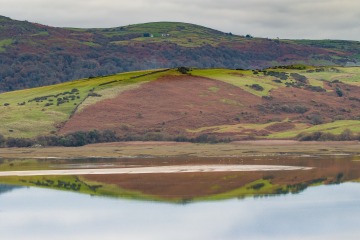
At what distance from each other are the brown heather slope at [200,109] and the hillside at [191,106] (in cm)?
9

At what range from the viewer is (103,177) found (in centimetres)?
5778

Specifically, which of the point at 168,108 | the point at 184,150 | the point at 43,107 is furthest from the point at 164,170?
the point at 43,107

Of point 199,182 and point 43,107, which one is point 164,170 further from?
point 43,107

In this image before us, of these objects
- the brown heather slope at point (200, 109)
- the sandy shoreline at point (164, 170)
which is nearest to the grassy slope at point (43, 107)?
the brown heather slope at point (200, 109)

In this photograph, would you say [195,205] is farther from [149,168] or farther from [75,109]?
[75,109]

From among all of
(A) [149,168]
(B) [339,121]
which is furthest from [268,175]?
(B) [339,121]

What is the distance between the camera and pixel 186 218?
39062 millimetres

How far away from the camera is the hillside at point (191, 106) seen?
9575cm

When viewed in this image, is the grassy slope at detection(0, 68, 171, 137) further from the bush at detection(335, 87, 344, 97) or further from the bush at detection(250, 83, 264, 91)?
the bush at detection(335, 87, 344, 97)

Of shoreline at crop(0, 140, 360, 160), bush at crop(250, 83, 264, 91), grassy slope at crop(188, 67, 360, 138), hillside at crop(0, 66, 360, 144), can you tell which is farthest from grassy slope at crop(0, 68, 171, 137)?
bush at crop(250, 83, 264, 91)

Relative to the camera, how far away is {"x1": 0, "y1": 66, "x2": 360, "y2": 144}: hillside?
3770 inches

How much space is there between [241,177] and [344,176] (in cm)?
628

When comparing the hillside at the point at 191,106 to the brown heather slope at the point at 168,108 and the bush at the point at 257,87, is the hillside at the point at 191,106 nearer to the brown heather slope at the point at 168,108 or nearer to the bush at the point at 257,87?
the brown heather slope at the point at 168,108

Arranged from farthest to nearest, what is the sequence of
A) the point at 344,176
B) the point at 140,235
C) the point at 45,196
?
the point at 344,176 → the point at 45,196 → the point at 140,235
